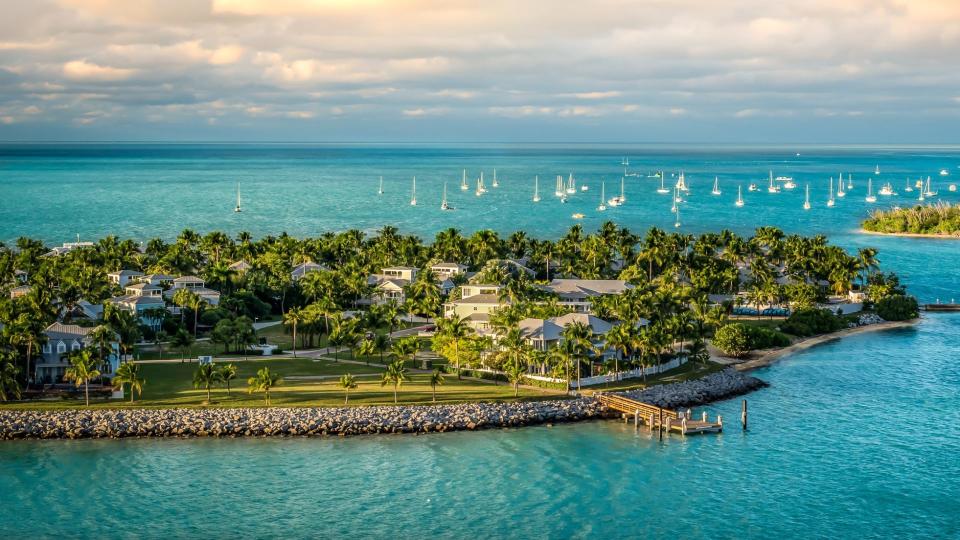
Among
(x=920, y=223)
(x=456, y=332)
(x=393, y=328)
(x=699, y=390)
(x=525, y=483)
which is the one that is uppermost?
(x=920, y=223)

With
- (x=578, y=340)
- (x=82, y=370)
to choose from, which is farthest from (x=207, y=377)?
(x=578, y=340)

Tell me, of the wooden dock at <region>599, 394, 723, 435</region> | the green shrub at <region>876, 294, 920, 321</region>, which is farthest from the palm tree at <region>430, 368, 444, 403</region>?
the green shrub at <region>876, 294, 920, 321</region>

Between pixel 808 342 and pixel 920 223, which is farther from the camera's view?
pixel 920 223

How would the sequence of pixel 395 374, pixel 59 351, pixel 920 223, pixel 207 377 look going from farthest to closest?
pixel 920 223, pixel 59 351, pixel 395 374, pixel 207 377

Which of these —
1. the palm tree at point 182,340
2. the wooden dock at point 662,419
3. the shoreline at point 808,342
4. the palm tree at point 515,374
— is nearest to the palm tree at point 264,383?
the palm tree at point 182,340

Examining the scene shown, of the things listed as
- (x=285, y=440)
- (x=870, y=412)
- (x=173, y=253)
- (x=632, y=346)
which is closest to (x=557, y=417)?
(x=632, y=346)

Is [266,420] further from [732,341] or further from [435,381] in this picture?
[732,341]

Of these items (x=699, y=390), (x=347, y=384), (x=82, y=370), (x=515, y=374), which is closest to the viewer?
(x=82, y=370)

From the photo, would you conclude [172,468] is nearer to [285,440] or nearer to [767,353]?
[285,440]
